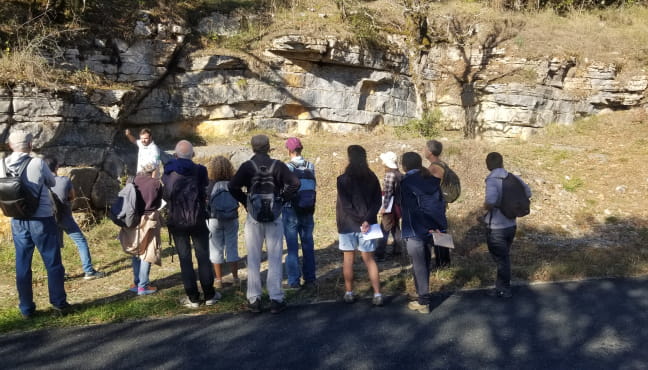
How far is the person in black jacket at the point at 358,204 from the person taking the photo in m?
5.21

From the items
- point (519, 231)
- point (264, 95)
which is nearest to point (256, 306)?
point (519, 231)

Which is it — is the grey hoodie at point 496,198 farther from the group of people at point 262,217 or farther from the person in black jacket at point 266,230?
the person in black jacket at point 266,230

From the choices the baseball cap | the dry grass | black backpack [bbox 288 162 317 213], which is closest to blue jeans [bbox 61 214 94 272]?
black backpack [bbox 288 162 317 213]

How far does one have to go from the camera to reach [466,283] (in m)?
6.18

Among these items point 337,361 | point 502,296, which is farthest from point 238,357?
point 502,296

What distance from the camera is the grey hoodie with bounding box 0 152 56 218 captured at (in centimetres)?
495

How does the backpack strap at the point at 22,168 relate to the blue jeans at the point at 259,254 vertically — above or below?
above

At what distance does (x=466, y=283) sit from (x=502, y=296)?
0.59 m

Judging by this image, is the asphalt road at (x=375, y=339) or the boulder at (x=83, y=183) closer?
the asphalt road at (x=375, y=339)

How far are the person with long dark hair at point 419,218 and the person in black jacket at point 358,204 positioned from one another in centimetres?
32

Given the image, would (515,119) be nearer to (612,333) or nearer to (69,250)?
(612,333)

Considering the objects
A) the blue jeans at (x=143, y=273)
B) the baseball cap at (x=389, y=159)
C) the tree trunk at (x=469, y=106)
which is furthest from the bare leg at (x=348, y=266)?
the tree trunk at (x=469, y=106)

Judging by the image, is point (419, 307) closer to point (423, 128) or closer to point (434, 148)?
point (434, 148)

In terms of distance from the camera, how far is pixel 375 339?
15.0 feet
